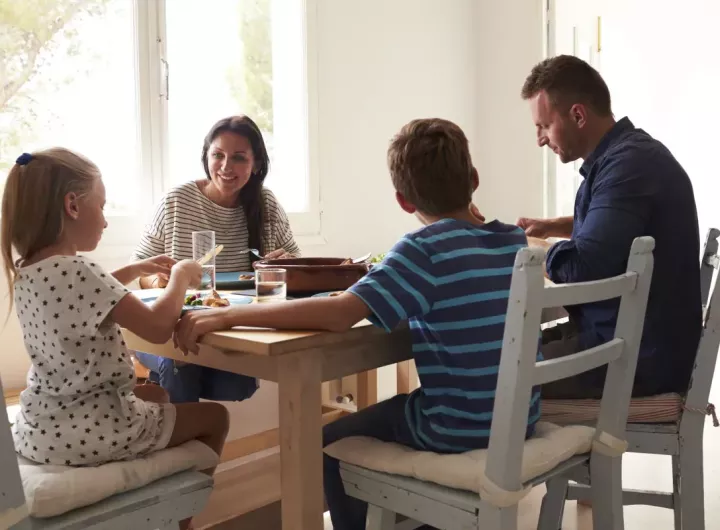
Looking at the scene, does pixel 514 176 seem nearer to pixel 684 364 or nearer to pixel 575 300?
pixel 684 364

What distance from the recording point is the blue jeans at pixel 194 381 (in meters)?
2.16

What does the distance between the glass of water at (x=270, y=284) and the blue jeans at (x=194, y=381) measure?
0.70 m

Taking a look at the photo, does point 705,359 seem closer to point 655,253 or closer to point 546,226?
point 655,253

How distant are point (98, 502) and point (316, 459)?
37cm

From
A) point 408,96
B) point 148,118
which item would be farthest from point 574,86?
point 408,96

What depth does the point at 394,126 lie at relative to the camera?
3.99 metres

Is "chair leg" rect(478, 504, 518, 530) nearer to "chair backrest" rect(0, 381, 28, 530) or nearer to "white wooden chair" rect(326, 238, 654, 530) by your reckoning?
"white wooden chair" rect(326, 238, 654, 530)

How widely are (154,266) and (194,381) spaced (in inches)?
21.3

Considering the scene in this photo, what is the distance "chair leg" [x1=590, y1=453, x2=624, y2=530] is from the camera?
1446 millimetres

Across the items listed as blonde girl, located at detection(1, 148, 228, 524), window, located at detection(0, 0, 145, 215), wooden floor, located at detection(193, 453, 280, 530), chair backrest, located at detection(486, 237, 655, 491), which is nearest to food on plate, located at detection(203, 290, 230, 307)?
blonde girl, located at detection(1, 148, 228, 524)

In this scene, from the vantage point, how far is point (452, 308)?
132 cm

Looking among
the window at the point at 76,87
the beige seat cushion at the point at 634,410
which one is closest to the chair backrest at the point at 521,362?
the beige seat cushion at the point at 634,410

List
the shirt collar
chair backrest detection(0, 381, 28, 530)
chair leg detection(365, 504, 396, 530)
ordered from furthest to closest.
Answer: the shirt collar
chair leg detection(365, 504, 396, 530)
chair backrest detection(0, 381, 28, 530)

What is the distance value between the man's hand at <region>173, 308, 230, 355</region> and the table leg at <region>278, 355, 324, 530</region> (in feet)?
0.44
